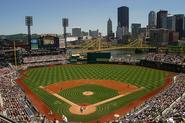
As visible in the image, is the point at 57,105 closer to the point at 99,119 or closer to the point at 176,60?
the point at 99,119

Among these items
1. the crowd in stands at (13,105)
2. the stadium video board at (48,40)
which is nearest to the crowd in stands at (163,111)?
the crowd in stands at (13,105)

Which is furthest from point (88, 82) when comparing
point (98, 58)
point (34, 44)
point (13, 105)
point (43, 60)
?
point (34, 44)

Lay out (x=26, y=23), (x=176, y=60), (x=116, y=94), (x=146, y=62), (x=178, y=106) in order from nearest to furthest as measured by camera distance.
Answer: (x=178, y=106) → (x=116, y=94) → (x=176, y=60) → (x=146, y=62) → (x=26, y=23)

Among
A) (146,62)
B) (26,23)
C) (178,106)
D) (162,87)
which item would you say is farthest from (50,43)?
(178,106)

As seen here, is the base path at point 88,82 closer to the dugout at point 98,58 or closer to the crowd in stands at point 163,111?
the crowd in stands at point 163,111

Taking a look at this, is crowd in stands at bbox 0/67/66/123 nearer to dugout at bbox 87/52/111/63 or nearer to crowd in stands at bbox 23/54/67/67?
crowd in stands at bbox 23/54/67/67

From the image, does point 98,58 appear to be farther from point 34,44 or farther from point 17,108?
point 17,108
